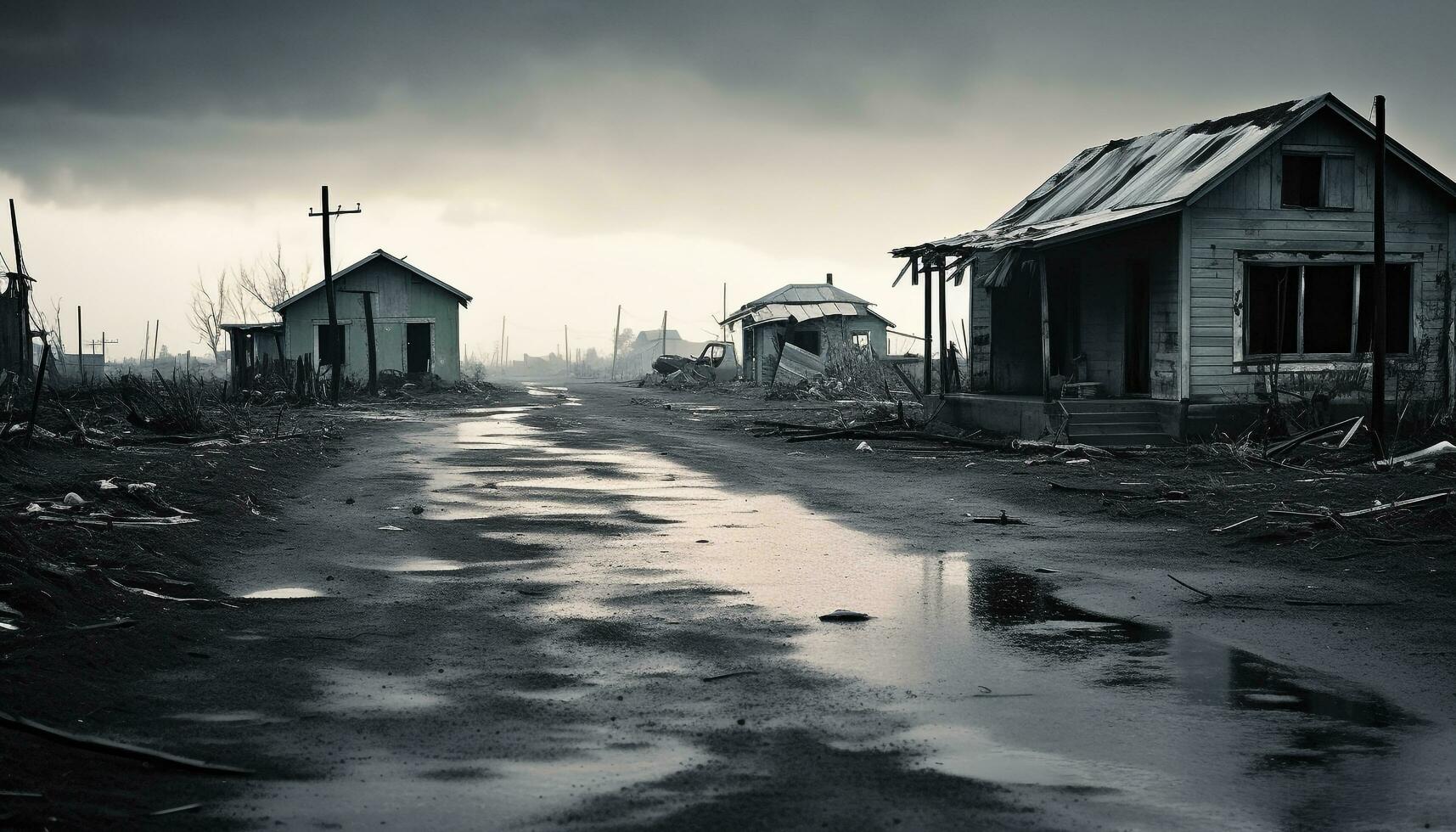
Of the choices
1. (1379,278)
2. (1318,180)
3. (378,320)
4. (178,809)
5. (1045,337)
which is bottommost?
(178,809)

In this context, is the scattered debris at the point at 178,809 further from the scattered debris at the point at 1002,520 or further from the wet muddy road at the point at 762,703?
the scattered debris at the point at 1002,520

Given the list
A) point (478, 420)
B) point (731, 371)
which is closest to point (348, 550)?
point (478, 420)

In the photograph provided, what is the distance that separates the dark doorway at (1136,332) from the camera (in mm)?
21312

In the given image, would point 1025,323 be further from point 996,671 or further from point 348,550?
point 996,671

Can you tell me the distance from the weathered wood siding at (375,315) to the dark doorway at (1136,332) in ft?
98.4

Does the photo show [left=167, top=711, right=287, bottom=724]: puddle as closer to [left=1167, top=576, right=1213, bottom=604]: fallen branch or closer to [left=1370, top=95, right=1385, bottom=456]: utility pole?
[left=1167, top=576, right=1213, bottom=604]: fallen branch

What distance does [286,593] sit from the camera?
25.6 ft

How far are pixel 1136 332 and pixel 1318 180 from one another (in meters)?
3.99

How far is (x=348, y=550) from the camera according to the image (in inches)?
378

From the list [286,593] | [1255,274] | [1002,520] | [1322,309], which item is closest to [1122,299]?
[1255,274]

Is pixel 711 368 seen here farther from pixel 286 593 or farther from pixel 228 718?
pixel 228 718

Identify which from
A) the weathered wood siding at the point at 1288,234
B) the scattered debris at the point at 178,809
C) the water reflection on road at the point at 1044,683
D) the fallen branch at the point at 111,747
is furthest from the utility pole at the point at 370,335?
the scattered debris at the point at 178,809

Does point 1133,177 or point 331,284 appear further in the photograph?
point 331,284

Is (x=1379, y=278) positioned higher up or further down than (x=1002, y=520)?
higher up
